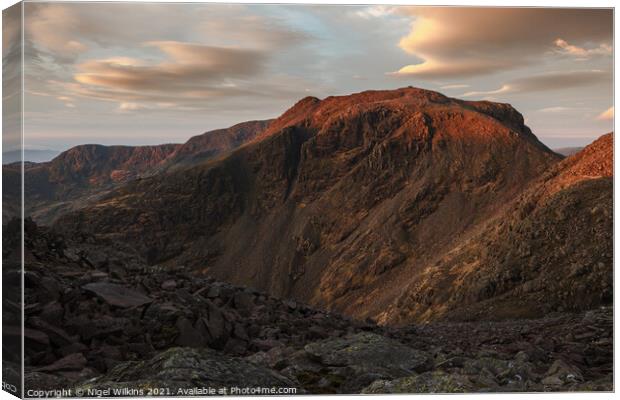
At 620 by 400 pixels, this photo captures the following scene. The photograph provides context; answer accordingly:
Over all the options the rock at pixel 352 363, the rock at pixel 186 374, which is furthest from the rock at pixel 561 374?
the rock at pixel 186 374

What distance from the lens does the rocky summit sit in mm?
10570

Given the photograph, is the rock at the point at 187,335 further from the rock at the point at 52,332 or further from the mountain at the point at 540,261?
the mountain at the point at 540,261

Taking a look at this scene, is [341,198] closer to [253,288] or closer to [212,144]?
[212,144]

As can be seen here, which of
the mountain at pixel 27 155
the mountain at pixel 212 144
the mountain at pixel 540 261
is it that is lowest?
the mountain at pixel 540 261

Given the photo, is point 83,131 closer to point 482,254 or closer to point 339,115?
point 482,254

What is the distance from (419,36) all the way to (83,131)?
9.99 metres

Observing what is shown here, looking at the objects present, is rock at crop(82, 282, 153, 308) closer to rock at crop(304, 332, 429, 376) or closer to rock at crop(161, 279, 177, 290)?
rock at crop(161, 279, 177, 290)

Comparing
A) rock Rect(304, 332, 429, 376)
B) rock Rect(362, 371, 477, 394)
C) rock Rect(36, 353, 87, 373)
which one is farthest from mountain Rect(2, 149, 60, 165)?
rock Rect(362, 371, 477, 394)

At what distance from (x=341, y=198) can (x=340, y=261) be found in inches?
596

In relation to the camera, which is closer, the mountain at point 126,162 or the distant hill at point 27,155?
the distant hill at point 27,155

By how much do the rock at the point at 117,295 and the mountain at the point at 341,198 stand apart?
41.7 meters

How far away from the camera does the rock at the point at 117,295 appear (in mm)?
12102

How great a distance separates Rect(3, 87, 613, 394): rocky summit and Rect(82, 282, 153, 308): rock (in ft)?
0.19

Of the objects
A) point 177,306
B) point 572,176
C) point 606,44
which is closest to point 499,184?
point 572,176
